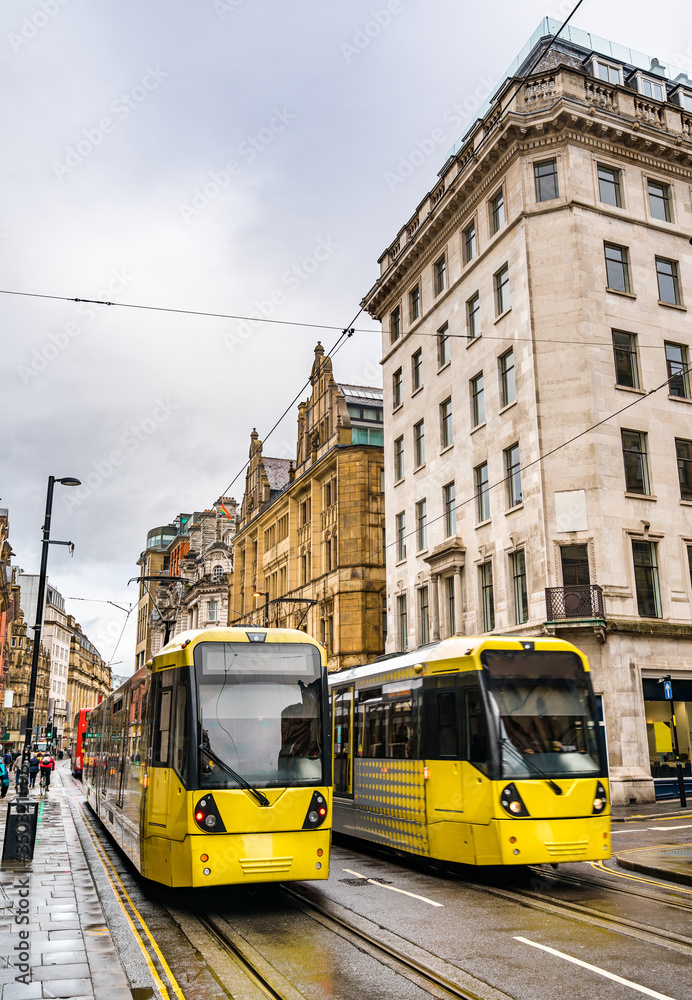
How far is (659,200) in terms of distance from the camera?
1286 inches

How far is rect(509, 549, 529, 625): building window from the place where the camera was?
2867cm

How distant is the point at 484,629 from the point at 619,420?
338 inches

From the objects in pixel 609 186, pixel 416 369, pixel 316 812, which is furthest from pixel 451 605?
pixel 316 812

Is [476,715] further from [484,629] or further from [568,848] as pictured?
[484,629]

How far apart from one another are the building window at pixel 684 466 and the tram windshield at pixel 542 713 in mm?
18882

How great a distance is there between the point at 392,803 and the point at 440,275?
2707cm

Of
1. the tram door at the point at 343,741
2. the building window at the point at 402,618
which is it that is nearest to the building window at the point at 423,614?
the building window at the point at 402,618

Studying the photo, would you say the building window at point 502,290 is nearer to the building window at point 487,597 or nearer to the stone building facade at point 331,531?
the building window at point 487,597

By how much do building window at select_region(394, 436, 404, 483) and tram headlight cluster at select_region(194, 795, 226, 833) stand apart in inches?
1182

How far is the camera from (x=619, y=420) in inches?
1128

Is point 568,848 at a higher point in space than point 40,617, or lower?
lower

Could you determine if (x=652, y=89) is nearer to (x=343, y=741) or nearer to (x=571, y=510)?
(x=571, y=510)

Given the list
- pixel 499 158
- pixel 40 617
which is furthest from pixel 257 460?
pixel 40 617

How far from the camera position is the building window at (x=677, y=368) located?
100 ft
